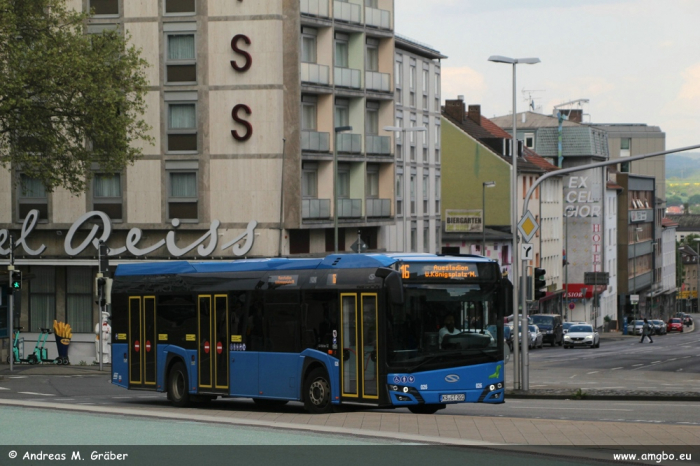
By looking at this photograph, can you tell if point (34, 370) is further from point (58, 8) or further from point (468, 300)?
point (468, 300)

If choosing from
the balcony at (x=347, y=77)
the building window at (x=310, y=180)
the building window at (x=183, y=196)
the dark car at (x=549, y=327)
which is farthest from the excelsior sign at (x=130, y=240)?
the dark car at (x=549, y=327)

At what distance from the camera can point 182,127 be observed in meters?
49.8

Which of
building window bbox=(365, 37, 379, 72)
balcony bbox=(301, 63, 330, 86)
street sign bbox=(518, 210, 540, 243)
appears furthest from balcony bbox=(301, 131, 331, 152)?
street sign bbox=(518, 210, 540, 243)

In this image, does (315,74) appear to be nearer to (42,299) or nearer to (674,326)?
(42,299)

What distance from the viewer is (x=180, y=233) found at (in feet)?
163

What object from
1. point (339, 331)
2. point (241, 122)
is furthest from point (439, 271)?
point (241, 122)

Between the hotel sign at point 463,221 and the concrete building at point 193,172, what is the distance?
33896 millimetres

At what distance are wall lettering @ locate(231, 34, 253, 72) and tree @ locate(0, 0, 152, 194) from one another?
447 inches

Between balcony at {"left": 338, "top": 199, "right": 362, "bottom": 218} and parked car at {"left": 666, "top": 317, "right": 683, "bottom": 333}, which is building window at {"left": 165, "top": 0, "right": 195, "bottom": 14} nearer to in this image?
balcony at {"left": 338, "top": 199, "right": 362, "bottom": 218}

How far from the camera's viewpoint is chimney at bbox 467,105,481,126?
98.3m

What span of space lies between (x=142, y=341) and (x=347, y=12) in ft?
108

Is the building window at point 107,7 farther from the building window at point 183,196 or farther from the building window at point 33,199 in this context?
the building window at point 33,199

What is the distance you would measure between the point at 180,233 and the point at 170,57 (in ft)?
24.7

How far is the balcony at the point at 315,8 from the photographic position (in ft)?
169
